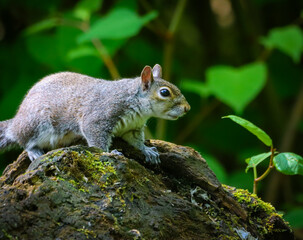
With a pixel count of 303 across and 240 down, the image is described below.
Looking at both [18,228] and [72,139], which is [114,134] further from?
[18,228]

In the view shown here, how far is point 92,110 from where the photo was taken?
2.30 meters

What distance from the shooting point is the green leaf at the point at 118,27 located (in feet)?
9.73

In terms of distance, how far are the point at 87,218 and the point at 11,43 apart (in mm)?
3017

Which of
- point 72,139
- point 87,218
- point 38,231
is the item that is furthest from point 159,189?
point 72,139

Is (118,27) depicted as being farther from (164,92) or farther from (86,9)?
(164,92)

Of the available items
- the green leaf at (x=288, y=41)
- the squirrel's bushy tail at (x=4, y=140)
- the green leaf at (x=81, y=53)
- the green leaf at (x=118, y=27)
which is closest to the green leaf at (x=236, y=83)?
the green leaf at (x=288, y=41)

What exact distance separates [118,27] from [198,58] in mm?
1846

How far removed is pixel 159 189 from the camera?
1695mm

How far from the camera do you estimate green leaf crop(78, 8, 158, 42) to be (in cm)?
296

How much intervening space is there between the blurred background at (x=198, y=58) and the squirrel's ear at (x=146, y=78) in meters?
0.68

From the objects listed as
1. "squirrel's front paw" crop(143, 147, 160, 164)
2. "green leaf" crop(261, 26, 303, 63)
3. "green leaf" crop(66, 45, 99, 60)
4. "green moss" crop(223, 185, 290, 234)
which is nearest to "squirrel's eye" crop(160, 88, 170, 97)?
"squirrel's front paw" crop(143, 147, 160, 164)

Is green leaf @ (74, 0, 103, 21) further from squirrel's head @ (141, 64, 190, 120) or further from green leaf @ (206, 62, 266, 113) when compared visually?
squirrel's head @ (141, 64, 190, 120)

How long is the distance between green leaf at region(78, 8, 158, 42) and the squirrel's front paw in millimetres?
1124

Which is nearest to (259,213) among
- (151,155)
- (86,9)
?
(151,155)
